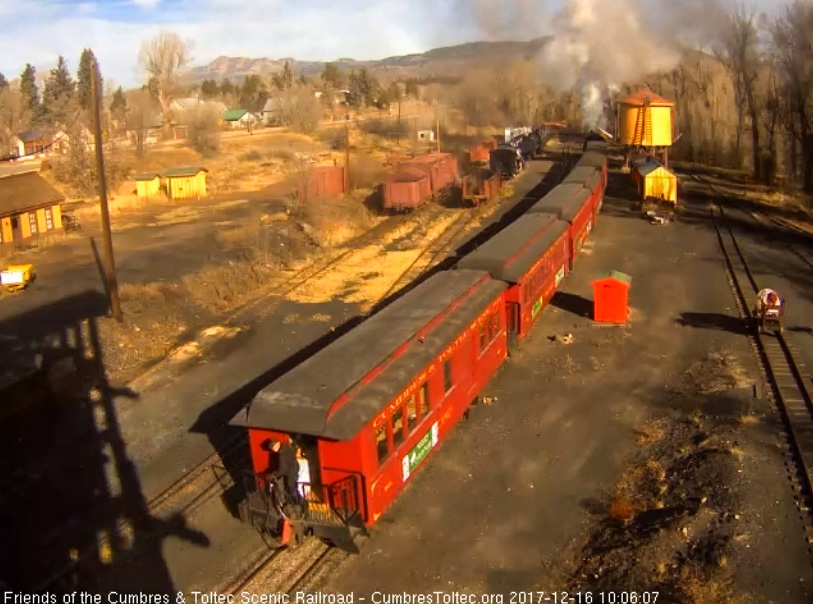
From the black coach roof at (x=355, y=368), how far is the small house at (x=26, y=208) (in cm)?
2952

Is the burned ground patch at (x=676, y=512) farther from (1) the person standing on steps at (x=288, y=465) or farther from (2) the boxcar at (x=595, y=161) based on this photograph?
(2) the boxcar at (x=595, y=161)

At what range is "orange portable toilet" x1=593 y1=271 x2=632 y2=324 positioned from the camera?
22.1m

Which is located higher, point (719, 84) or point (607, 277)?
point (719, 84)

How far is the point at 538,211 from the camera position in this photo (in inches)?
1054

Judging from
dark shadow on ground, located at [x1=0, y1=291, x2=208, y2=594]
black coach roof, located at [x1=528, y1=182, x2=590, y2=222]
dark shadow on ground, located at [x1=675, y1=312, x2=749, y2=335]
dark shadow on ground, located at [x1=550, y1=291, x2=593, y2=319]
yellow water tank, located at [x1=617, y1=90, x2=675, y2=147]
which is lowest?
dark shadow on ground, located at [x1=0, y1=291, x2=208, y2=594]

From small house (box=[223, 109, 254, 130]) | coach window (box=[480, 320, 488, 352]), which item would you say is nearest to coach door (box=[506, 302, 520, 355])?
coach window (box=[480, 320, 488, 352])

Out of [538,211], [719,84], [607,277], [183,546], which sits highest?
[719,84]

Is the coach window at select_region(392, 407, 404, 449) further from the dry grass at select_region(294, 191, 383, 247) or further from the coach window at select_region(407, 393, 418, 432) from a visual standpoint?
the dry grass at select_region(294, 191, 383, 247)

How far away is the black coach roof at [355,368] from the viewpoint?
10.8 metres

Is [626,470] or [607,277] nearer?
[626,470]

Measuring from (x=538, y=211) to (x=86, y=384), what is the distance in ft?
52.3

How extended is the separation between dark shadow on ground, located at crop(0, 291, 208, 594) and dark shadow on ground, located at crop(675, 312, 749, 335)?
→ 15.8m

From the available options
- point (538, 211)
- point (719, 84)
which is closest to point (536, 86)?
point (719, 84)

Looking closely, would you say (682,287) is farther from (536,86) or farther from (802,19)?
(536,86)
